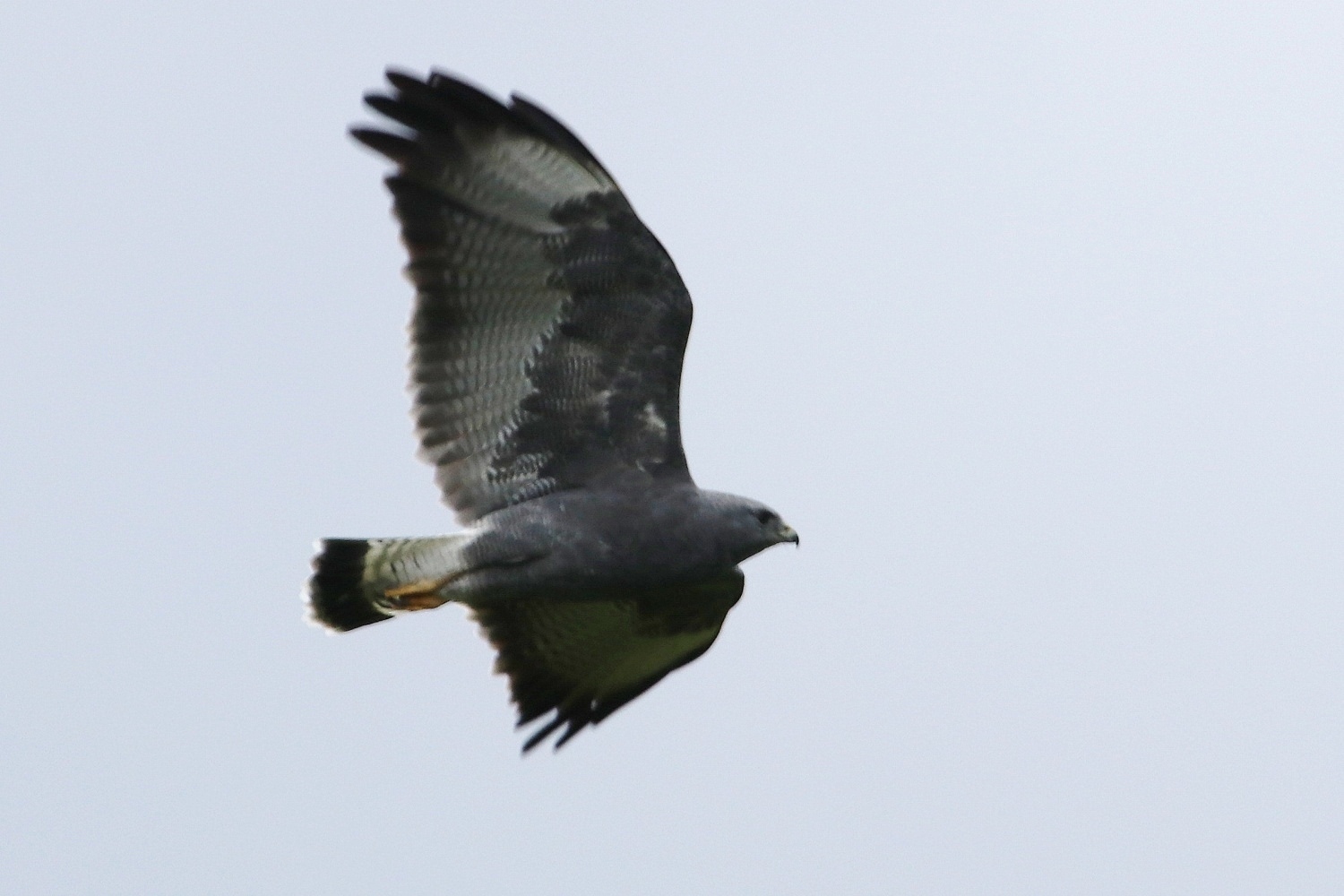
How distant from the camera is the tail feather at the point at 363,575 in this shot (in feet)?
36.7

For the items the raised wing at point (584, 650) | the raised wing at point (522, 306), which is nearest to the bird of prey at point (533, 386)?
the raised wing at point (522, 306)

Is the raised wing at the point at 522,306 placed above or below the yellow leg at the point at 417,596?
above

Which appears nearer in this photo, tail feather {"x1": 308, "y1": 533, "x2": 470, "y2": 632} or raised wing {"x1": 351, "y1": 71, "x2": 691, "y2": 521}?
raised wing {"x1": 351, "y1": 71, "x2": 691, "y2": 521}

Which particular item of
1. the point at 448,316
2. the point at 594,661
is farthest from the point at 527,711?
the point at 448,316

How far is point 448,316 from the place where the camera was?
1098cm

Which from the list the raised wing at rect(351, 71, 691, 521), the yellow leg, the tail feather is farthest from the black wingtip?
the raised wing at rect(351, 71, 691, 521)

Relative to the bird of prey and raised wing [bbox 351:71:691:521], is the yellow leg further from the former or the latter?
raised wing [bbox 351:71:691:521]

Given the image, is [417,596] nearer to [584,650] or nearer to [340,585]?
[340,585]

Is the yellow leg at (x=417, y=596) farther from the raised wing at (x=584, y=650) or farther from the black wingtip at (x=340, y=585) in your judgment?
the raised wing at (x=584, y=650)

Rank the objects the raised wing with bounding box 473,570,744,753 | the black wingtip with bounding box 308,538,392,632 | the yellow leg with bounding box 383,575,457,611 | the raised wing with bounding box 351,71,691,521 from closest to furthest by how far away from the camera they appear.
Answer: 1. the raised wing with bounding box 351,71,691,521
2. the yellow leg with bounding box 383,575,457,611
3. the black wingtip with bounding box 308,538,392,632
4. the raised wing with bounding box 473,570,744,753

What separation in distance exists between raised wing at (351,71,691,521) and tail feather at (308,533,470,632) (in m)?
0.31

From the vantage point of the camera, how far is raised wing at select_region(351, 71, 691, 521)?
35.0 feet

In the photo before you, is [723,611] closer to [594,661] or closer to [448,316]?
[594,661]

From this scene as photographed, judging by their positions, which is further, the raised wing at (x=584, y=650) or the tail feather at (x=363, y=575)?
the raised wing at (x=584, y=650)
